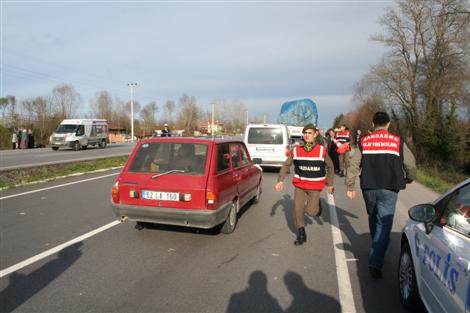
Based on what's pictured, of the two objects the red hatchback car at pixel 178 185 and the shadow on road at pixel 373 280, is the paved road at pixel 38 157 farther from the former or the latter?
the shadow on road at pixel 373 280

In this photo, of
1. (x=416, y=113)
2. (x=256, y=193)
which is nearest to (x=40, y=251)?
(x=256, y=193)

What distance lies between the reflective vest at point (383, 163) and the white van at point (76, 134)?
26803 millimetres

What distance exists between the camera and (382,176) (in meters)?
4.31

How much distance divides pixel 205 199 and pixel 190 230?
3.74 ft

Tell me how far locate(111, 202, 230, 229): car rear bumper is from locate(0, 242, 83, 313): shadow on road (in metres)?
0.88

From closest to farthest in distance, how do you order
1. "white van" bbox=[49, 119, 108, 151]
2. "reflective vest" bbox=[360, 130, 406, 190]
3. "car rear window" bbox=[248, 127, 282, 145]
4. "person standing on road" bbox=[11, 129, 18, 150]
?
"reflective vest" bbox=[360, 130, 406, 190], "car rear window" bbox=[248, 127, 282, 145], "white van" bbox=[49, 119, 108, 151], "person standing on road" bbox=[11, 129, 18, 150]

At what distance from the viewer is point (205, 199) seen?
17.2ft

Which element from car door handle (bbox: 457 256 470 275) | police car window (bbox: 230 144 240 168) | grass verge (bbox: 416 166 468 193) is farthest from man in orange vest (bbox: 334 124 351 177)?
car door handle (bbox: 457 256 470 275)

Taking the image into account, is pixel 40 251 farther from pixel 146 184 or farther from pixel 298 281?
pixel 298 281

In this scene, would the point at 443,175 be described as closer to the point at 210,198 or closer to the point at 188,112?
the point at 210,198

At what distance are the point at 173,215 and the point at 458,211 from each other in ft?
11.9

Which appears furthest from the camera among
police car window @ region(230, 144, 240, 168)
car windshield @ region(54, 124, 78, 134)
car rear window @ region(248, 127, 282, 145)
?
car windshield @ region(54, 124, 78, 134)

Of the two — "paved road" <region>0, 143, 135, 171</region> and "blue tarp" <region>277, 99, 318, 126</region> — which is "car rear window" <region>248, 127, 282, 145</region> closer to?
"paved road" <region>0, 143, 135, 171</region>

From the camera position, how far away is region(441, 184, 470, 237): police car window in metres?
2.69
